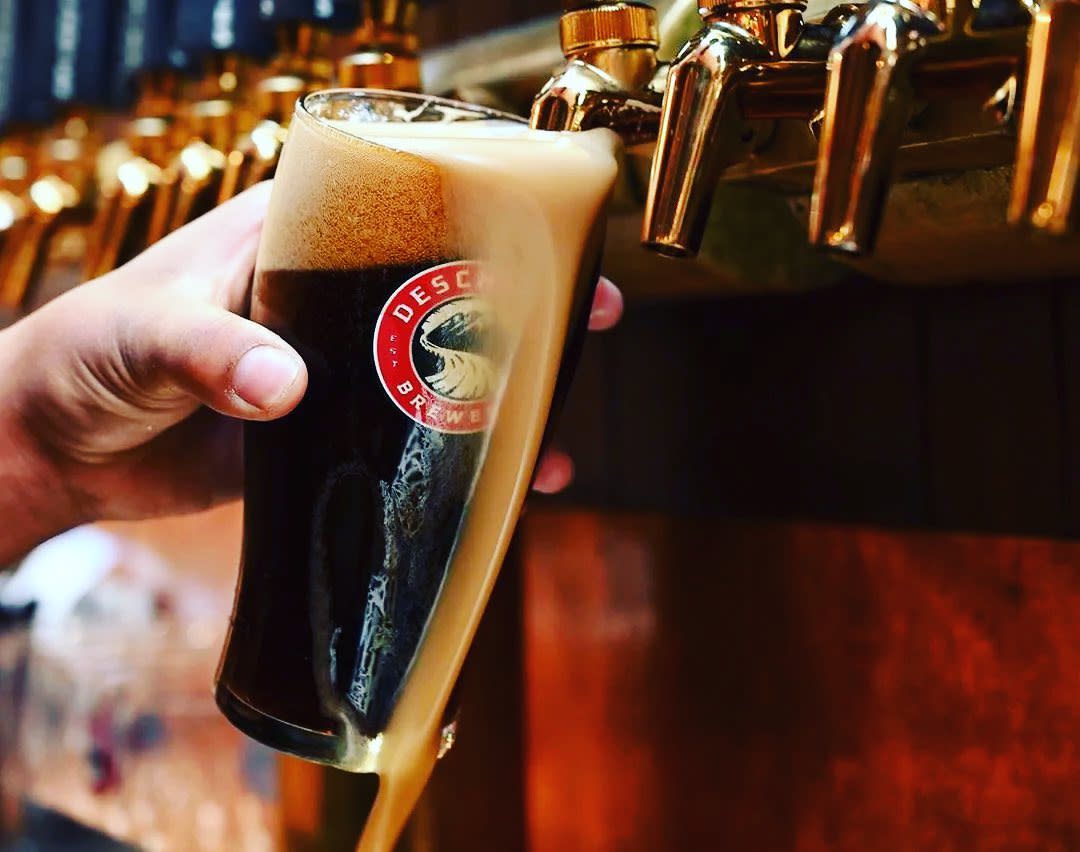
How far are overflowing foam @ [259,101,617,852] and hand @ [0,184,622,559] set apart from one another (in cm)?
7

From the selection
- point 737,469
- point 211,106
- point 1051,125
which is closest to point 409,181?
point 1051,125

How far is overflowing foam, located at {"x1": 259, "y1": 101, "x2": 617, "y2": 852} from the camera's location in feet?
1.83

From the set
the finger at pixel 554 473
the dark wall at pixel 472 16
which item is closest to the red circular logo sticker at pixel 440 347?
the finger at pixel 554 473

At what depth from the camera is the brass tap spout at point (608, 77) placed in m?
0.57

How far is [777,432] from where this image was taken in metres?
1.03

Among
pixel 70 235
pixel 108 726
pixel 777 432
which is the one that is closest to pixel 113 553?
pixel 108 726

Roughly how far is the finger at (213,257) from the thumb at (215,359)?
0.05 m

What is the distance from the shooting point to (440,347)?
1.87ft

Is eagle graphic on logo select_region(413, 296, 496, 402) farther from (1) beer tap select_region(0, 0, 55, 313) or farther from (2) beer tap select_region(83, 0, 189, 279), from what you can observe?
(1) beer tap select_region(0, 0, 55, 313)

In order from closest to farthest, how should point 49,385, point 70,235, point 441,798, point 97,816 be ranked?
point 49,385
point 441,798
point 70,235
point 97,816

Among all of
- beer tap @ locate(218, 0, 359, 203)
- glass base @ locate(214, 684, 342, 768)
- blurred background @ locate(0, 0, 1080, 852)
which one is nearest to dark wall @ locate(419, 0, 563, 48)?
blurred background @ locate(0, 0, 1080, 852)

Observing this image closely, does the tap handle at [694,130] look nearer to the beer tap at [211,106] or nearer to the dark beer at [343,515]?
the dark beer at [343,515]

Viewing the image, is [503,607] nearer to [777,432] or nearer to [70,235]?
[777,432]

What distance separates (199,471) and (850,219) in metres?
0.77
